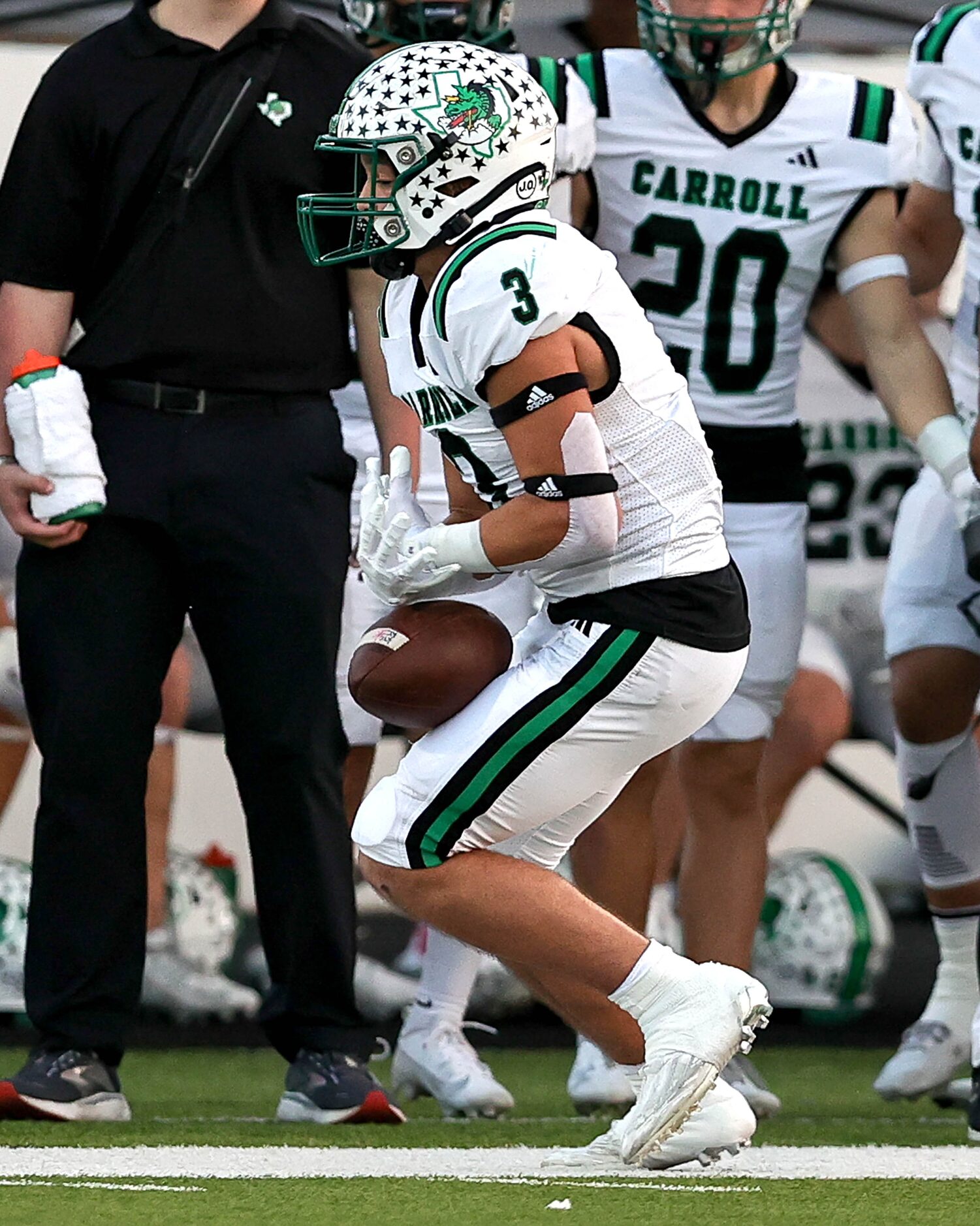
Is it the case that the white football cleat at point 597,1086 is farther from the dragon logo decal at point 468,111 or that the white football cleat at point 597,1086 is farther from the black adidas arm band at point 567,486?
the dragon logo decal at point 468,111

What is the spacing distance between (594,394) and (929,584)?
125 cm

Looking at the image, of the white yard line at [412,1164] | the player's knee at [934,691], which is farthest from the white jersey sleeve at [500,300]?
the player's knee at [934,691]

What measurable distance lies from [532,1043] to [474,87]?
2700 millimetres

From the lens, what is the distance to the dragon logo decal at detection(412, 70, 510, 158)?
3.18m

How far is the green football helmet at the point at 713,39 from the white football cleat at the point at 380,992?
2188 millimetres

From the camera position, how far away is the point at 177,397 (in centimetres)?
376

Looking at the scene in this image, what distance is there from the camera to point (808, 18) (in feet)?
19.3

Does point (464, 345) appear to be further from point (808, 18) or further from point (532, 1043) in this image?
point (808, 18)

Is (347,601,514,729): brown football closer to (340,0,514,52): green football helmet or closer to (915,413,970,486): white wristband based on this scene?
(915,413,970,486): white wristband

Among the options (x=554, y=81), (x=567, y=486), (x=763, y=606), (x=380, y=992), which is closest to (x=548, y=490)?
(x=567, y=486)

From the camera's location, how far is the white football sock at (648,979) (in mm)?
3031

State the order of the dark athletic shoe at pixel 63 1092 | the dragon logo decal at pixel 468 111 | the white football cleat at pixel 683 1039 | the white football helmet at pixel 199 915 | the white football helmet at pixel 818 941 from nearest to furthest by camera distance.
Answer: the white football cleat at pixel 683 1039 < the dragon logo decal at pixel 468 111 < the dark athletic shoe at pixel 63 1092 < the white football helmet at pixel 199 915 < the white football helmet at pixel 818 941

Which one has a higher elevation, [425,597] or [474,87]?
[474,87]

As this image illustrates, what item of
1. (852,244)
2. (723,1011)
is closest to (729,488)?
(852,244)
